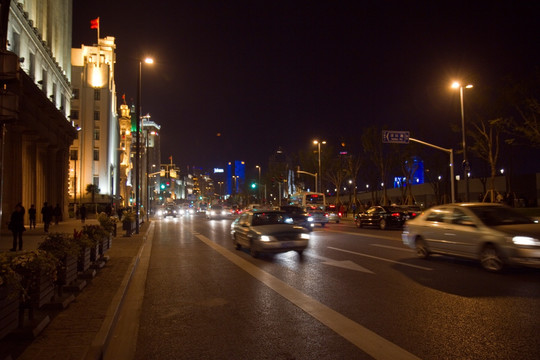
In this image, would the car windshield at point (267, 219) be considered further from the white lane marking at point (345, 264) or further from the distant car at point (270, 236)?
the white lane marking at point (345, 264)

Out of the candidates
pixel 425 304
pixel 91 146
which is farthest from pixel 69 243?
pixel 91 146

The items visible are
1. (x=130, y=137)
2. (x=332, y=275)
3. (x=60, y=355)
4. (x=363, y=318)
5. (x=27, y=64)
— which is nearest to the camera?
(x=60, y=355)

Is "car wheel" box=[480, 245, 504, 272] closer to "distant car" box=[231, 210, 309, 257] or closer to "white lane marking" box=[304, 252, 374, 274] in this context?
"white lane marking" box=[304, 252, 374, 274]

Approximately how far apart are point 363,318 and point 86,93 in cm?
7480

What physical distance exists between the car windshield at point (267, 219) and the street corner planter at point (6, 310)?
34.5 feet

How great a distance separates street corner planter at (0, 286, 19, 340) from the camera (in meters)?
4.60

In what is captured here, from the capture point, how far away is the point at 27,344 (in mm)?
5258

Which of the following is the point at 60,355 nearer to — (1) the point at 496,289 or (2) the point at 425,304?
(2) the point at 425,304

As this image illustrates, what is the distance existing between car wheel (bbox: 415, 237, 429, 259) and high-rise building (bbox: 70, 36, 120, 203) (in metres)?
64.0

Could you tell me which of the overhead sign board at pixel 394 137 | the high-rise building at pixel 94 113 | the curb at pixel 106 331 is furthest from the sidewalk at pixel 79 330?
the high-rise building at pixel 94 113

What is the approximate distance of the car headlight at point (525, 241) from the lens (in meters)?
9.58

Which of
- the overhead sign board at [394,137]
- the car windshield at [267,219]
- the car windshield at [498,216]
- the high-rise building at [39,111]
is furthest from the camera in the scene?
the overhead sign board at [394,137]

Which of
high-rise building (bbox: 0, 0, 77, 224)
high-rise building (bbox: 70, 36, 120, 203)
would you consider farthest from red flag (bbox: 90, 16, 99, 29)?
high-rise building (bbox: 0, 0, 77, 224)

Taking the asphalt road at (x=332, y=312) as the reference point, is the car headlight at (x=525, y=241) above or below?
above
